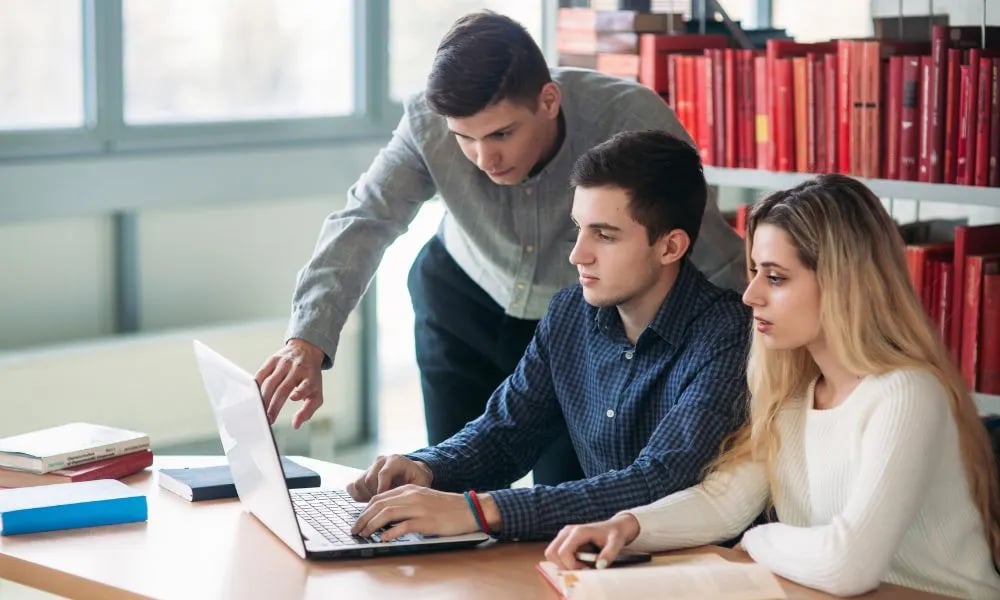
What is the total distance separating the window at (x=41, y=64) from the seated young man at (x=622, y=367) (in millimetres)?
2029

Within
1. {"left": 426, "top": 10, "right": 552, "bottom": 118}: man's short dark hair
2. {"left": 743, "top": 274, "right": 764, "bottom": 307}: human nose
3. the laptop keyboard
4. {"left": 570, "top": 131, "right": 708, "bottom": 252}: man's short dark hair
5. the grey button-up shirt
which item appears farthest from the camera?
the grey button-up shirt

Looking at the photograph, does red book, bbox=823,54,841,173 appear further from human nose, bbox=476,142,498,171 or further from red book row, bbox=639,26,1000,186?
human nose, bbox=476,142,498,171

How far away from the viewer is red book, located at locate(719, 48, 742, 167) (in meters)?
3.16

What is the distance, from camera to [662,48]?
3.32 meters

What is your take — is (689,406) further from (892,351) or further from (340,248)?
(340,248)

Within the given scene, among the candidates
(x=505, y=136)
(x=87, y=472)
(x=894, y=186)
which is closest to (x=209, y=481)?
(x=87, y=472)

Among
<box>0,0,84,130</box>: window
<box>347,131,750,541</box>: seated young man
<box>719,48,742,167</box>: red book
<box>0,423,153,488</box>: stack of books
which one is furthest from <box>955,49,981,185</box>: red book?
<box>0,0,84,130</box>: window

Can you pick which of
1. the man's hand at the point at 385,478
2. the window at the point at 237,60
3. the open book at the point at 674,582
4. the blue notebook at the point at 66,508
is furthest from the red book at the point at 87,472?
the window at the point at 237,60

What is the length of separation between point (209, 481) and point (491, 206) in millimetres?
783

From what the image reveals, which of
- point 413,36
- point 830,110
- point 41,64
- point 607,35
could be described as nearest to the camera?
point 830,110

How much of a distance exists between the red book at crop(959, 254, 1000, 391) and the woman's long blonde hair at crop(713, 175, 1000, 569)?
1.00m

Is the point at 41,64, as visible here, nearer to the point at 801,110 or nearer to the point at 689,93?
the point at 689,93

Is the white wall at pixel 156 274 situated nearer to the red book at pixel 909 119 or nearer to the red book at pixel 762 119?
the red book at pixel 762 119

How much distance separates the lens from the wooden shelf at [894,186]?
106 inches
